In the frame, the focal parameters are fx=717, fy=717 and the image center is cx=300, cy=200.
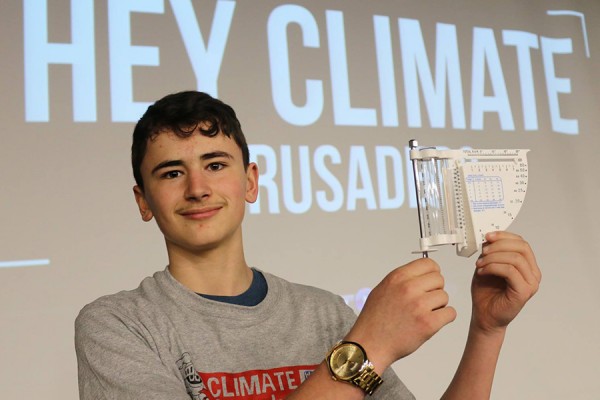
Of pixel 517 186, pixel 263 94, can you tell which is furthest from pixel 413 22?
pixel 517 186

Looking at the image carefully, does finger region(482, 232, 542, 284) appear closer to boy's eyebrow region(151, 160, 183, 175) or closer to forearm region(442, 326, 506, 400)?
forearm region(442, 326, 506, 400)

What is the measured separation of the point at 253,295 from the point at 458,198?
1.31ft

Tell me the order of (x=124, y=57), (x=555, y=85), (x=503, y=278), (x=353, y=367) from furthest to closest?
(x=555, y=85), (x=124, y=57), (x=503, y=278), (x=353, y=367)

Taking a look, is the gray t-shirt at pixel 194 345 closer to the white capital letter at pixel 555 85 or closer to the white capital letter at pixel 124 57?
the white capital letter at pixel 124 57

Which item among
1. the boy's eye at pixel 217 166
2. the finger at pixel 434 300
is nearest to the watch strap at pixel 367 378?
the finger at pixel 434 300

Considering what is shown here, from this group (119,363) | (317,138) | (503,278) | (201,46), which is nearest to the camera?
(119,363)

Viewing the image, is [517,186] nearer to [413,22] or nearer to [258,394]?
[258,394]

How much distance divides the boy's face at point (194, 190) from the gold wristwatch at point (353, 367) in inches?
14.4

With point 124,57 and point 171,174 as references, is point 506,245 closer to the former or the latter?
point 171,174

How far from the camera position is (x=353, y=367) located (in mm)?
915

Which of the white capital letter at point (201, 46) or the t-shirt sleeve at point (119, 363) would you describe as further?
the white capital letter at point (201, 46)

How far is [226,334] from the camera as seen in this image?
45.3 inches

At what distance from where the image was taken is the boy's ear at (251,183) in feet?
4.51

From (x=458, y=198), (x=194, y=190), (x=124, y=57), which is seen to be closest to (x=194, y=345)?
(x=194, y=190)
